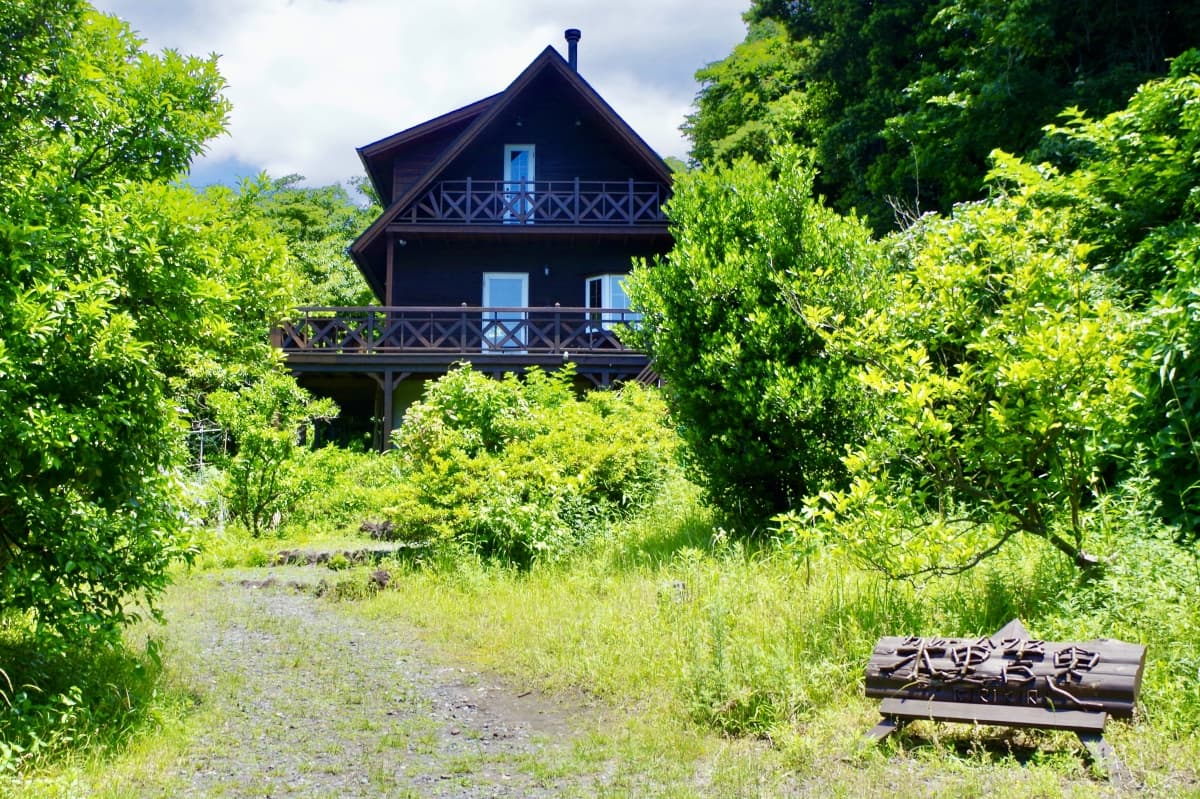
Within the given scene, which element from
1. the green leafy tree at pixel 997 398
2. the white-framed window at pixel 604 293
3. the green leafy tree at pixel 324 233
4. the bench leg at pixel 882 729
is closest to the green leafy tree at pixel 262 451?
the green leafy tree at pixel 997 398

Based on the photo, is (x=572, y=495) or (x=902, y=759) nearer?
(x=902, y=759)

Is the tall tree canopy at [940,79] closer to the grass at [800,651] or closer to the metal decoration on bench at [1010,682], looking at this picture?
the grass at [800,651]

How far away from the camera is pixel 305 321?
20094 millimetres

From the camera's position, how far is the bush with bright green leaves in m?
9.84

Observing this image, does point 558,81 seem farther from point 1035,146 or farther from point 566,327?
point 1035,146

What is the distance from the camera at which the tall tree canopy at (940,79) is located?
15758mm

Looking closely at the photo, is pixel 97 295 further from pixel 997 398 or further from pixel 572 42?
pixel 572 42

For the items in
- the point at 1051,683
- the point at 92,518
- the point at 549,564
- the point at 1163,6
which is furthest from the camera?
the point at 1163,6

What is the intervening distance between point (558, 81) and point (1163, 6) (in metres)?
12.4

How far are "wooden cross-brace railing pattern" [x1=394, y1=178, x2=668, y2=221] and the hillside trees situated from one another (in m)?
15.6

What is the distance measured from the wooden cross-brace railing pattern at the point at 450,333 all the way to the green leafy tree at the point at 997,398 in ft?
42.5


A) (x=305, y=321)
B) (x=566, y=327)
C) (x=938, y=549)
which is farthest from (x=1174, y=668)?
(x=305, y=321)

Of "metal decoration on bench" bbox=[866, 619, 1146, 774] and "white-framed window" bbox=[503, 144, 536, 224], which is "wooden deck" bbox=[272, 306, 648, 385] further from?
"metal decoration on bench" bbox=[866, 619, 1146, 774]

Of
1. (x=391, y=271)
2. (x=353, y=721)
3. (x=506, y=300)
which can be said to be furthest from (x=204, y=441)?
(x=353, y=721)
